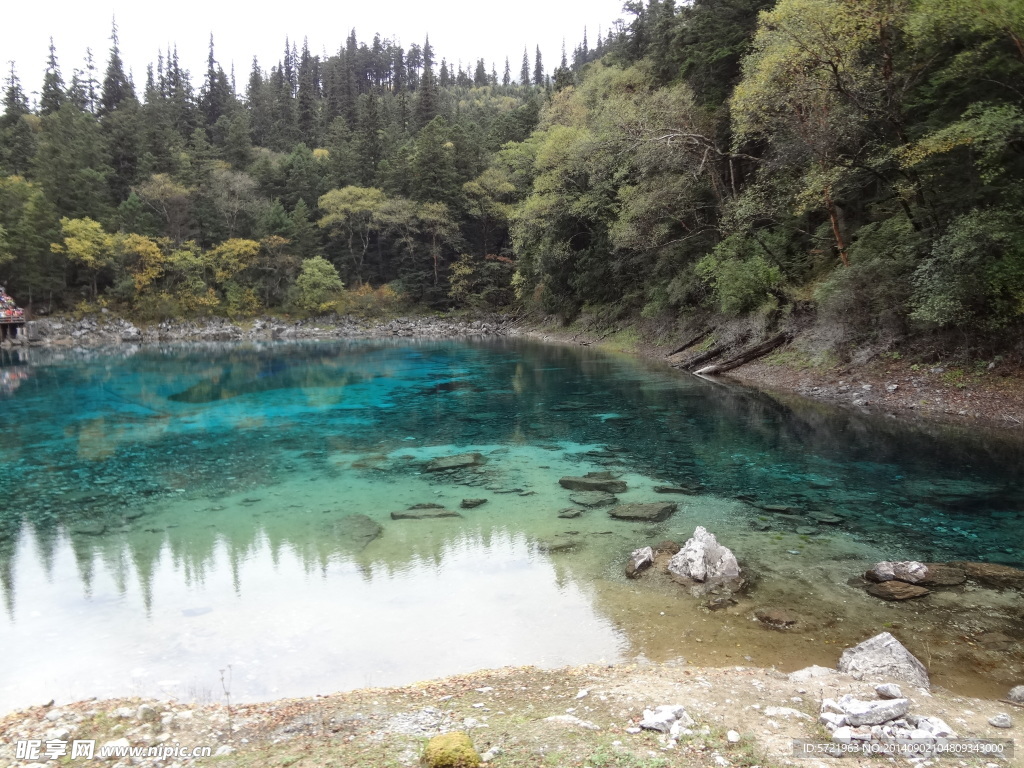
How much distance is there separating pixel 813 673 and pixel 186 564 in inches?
302

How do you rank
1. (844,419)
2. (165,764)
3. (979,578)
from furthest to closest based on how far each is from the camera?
(844,419) → (979,578) → (165,764)

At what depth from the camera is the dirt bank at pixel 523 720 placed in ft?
12.5

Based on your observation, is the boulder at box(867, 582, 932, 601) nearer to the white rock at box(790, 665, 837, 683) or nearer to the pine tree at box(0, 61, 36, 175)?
the white rock at box(790, 665, 837, 683)

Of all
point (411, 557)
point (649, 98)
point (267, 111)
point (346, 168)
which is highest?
point (267, 111)

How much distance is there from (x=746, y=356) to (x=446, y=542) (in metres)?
18.5

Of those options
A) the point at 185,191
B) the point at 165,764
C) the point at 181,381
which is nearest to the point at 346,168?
the point at 185,191

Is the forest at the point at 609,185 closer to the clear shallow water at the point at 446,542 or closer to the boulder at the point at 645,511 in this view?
the clear shallow water at the point at 446,542

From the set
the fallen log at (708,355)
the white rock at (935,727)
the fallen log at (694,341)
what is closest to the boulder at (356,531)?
the white rock at (935,727)

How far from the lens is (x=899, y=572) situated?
7180 millimetres

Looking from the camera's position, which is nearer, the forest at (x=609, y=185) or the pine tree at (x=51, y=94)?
the forest at (x=609, y=185)

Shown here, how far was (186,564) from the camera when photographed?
27.3 feet

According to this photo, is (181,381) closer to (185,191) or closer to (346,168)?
(185,191)

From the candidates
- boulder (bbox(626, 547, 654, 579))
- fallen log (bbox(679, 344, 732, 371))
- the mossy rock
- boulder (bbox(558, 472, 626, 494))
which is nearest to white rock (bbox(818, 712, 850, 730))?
the mossy rock

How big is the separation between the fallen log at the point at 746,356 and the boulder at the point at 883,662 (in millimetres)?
19317
